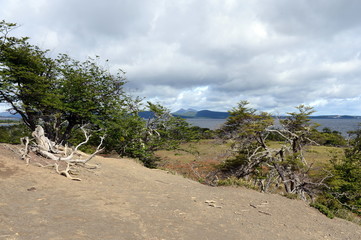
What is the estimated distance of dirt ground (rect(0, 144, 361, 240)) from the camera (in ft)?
14.8

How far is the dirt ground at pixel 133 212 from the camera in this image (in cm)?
452

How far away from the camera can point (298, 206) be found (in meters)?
8.88

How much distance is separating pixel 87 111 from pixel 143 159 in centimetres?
603

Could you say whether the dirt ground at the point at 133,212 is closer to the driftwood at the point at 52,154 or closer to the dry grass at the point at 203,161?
the driftwood at the point at 52,154

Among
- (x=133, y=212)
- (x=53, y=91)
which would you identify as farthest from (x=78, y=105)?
(x=133, y=212)

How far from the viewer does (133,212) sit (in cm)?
571

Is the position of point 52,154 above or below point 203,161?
above

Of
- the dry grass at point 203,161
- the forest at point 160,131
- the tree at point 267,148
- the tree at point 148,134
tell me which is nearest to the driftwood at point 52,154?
the forest at point 160,131

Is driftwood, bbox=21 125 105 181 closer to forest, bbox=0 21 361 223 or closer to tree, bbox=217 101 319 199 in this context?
forest, bbox=0 21 361 223

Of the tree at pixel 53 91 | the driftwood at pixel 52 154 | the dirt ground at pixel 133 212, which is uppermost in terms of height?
the tree at pixel 53 91

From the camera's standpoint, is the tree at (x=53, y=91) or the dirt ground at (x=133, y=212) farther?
the tree at (x=53, y=91)

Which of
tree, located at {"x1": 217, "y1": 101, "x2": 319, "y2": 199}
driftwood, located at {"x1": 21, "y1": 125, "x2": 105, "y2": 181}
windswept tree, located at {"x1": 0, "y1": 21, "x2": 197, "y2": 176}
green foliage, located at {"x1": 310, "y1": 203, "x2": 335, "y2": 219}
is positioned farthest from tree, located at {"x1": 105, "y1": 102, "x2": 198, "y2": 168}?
green foliage, located at {"x1": 310, "y1": 203, "x2": 335, "y2": 219}

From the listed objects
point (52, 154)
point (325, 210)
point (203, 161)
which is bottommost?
point (203, 161)

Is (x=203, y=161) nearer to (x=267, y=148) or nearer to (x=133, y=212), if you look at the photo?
(x=267, y=148)
